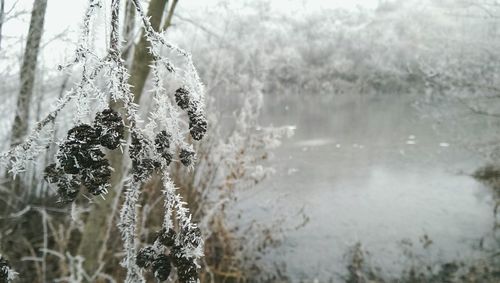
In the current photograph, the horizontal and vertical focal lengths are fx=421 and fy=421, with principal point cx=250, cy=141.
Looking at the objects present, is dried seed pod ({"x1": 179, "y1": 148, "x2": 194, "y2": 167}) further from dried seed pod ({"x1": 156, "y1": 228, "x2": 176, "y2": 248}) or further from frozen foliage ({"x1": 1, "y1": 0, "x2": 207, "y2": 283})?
dried seed pod ({"x1": 156, "y1": 228, "x2": 176, "y2": 248})

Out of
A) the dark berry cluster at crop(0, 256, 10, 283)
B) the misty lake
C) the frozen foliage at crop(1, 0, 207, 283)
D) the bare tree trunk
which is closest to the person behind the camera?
the frozen foliage at crop(1, 0, 207, 283)

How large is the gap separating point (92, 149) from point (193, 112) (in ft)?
0.56

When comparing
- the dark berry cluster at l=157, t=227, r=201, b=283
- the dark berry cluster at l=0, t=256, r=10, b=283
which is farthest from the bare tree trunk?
the dark berry cluster at l=157, t=227, r=201, b=283

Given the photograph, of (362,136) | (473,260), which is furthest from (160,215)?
(362,136)

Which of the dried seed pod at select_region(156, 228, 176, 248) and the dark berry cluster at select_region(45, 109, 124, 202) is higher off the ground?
the dark berry cluster at select_region(45, 109, 124, 202)

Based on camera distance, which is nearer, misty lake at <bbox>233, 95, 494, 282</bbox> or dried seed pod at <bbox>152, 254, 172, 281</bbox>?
dried seed pod at <bbox>152, 254, 172, 281</bbox>

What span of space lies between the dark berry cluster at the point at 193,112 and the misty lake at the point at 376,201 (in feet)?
20.2

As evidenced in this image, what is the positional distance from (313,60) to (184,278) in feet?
158

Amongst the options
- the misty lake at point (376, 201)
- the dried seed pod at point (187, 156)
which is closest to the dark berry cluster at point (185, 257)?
the dried seed pod at point (187, 156)

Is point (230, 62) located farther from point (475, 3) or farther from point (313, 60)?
point (313, 60)

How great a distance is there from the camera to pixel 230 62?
21.7 feet

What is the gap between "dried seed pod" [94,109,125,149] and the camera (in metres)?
0.61

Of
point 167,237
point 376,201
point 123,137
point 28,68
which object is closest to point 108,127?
point 123,137

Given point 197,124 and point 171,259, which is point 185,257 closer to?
point 171,259
